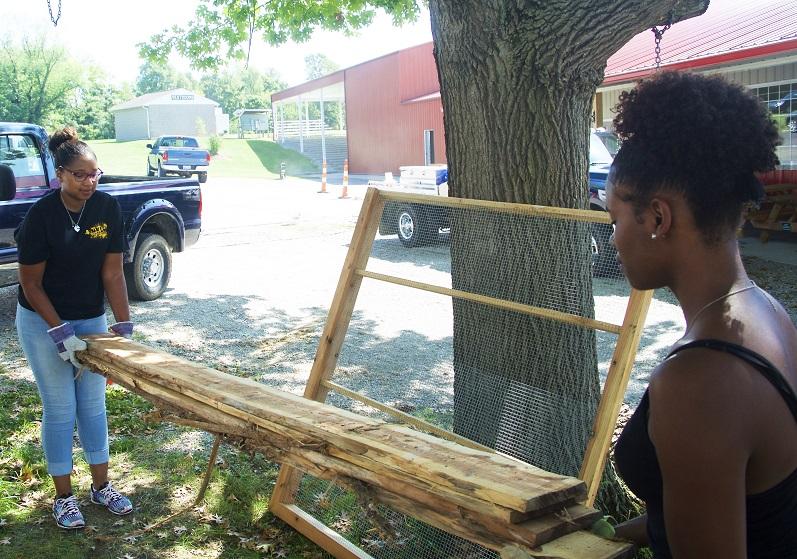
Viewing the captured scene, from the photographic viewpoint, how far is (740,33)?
46.3 feet

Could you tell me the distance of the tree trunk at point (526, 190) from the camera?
3350 mm

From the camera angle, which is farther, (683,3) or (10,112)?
(10,112)

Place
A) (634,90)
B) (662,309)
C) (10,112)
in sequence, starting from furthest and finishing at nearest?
(10,112) < (662,309) < (634,90)

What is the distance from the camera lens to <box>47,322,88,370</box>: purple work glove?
12.4 feet

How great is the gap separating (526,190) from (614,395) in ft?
3.78

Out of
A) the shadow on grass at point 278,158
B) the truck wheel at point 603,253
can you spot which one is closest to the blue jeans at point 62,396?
the truck wheel at point 603,253

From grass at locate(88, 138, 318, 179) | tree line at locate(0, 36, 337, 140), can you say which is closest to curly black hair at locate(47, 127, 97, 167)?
grass at locate(88, 138, 318, 179)

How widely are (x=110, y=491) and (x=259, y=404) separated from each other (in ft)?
5.69

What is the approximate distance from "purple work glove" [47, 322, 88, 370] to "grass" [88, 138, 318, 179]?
3367 cm

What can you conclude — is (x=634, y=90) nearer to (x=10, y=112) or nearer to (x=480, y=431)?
(x=480, y=431)

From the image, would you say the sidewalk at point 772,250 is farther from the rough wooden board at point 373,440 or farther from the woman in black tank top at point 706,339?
the woman in black tank top at point 706,339

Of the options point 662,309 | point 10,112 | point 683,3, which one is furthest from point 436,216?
point 10,112

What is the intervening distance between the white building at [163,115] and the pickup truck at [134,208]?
180 feet

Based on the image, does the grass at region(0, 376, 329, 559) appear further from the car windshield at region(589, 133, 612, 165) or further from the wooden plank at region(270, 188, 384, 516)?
the car windshield at region(589, 133, 612, 165)
